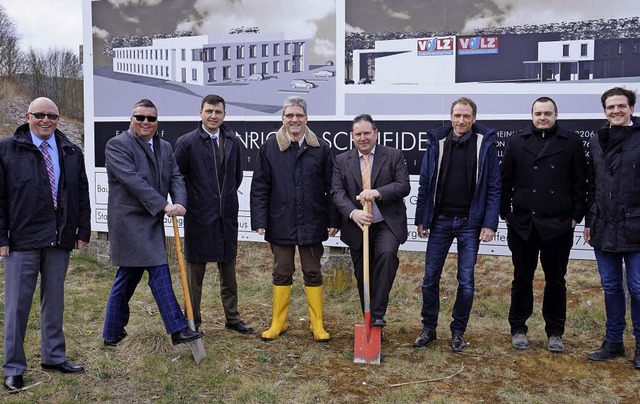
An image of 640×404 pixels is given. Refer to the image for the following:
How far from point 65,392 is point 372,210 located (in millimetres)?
2413

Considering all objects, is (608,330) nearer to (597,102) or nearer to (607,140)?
(607,140)

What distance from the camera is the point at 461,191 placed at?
4.62 metres

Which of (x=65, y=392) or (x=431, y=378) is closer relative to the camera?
(x=65, y=392)

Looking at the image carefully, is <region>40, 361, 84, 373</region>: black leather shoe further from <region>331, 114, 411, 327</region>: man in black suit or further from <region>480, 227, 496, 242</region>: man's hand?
<region>480, 227, 496, 242</region>: man's hand

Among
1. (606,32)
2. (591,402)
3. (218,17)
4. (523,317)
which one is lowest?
(591,402)

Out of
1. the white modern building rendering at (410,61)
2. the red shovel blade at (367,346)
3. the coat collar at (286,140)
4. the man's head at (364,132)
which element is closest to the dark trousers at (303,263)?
the red shovel blade at (367,346)

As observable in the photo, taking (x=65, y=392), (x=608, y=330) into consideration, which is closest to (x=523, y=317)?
(x=608, y=330)

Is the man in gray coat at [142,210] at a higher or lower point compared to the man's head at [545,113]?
lower

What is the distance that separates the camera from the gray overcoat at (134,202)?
441cm

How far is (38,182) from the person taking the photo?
13.0 feet

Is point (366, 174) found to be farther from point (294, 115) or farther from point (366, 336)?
point (366, 336)

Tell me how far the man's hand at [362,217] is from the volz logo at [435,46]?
2235 mm

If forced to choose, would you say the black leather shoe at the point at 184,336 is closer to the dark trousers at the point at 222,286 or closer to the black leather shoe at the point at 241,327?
the dark trousers at the point at 222,286

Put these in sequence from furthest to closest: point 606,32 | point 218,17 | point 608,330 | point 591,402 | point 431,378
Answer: point 218,17, point 606,32, point 608,330, point 431,378, point 591,402
